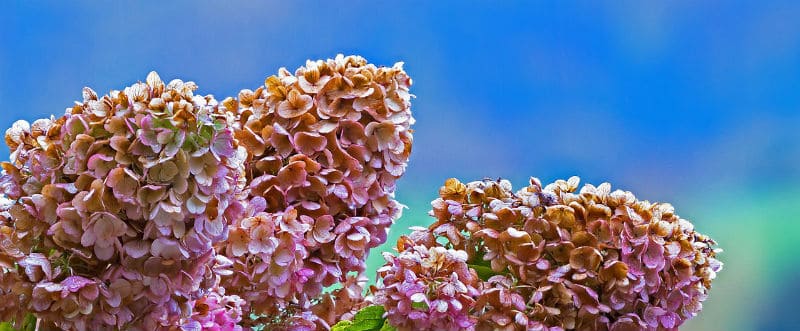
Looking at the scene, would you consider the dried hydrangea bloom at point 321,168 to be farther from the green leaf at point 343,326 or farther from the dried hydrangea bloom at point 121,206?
the dried hydrangea bloom at point 121,206

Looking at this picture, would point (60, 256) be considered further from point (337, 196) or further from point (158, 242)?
point (337, 196)

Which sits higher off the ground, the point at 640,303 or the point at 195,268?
the point at 640,303

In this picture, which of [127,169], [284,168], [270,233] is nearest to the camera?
[127,169]

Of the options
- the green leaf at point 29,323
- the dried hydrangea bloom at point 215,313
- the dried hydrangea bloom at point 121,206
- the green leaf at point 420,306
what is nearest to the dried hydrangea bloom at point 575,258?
the green leaf at point 420,306

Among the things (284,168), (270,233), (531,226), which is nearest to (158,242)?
(270,233)

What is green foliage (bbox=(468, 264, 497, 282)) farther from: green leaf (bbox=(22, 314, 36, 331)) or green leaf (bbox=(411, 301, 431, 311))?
green leaf (bbox=(22, 314, 36, 331))

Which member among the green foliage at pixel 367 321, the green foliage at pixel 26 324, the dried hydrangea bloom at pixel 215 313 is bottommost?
the green foliage at pixel 26 324

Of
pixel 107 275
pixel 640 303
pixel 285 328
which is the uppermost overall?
pixel 640 303
